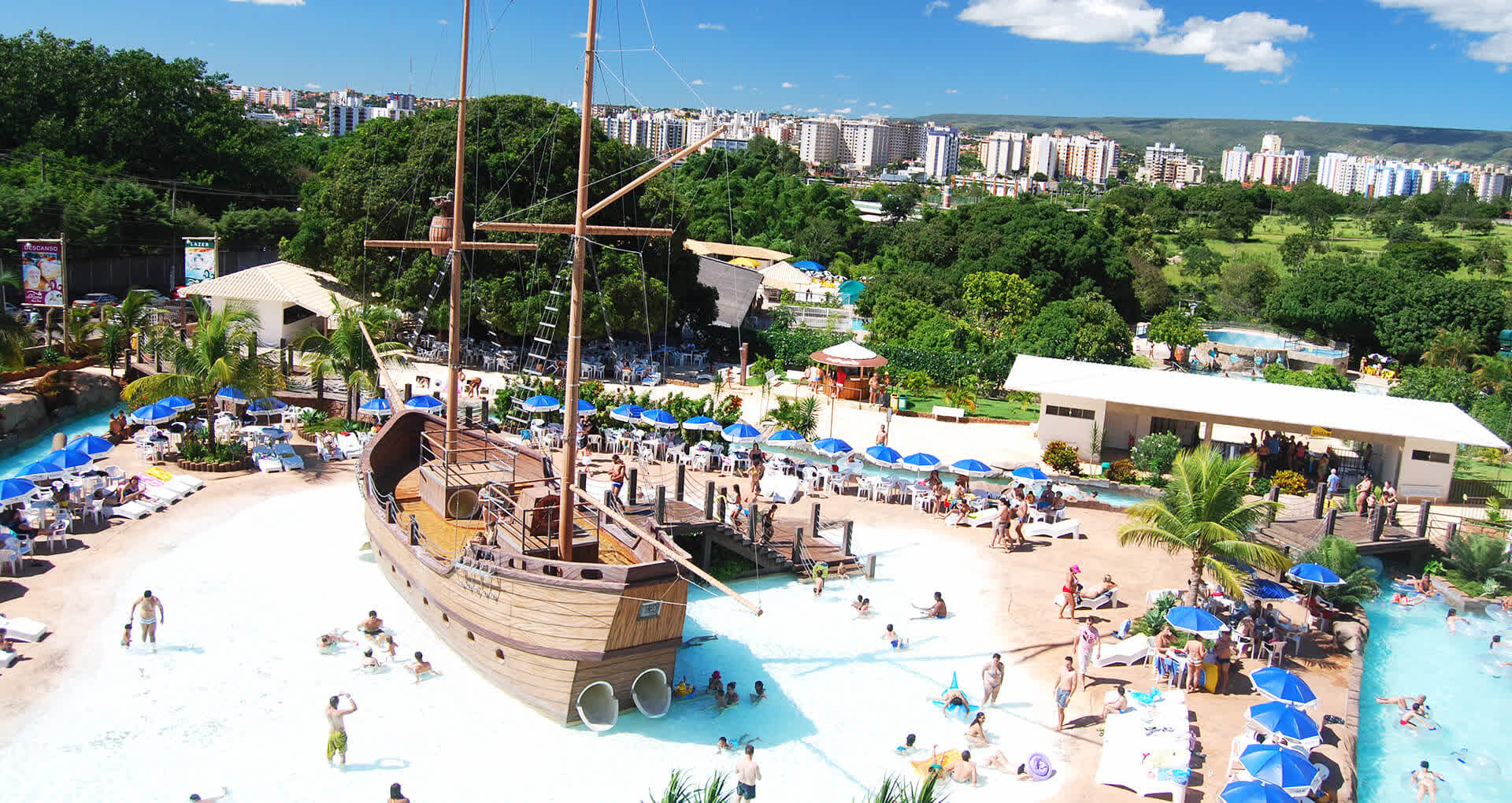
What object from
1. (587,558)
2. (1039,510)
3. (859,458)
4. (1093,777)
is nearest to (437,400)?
(859,458)

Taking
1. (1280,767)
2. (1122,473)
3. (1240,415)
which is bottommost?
(1280,767)

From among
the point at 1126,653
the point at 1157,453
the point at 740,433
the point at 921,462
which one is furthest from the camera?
the point at 1157,453

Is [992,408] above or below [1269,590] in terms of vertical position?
above

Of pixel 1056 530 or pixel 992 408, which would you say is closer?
pixel 1056 530

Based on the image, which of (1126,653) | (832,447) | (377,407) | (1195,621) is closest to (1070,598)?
(1126,653)

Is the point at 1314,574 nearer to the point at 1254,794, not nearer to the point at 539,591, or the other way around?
the point at 1254,794

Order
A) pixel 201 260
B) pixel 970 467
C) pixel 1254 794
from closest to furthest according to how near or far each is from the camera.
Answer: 1. pixel 1254 794
2. pixel 970 467
3. pixel 201 260

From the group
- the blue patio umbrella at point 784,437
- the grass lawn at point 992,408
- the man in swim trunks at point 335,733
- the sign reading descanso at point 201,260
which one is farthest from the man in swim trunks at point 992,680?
the sign reading descanso at point 201,260
